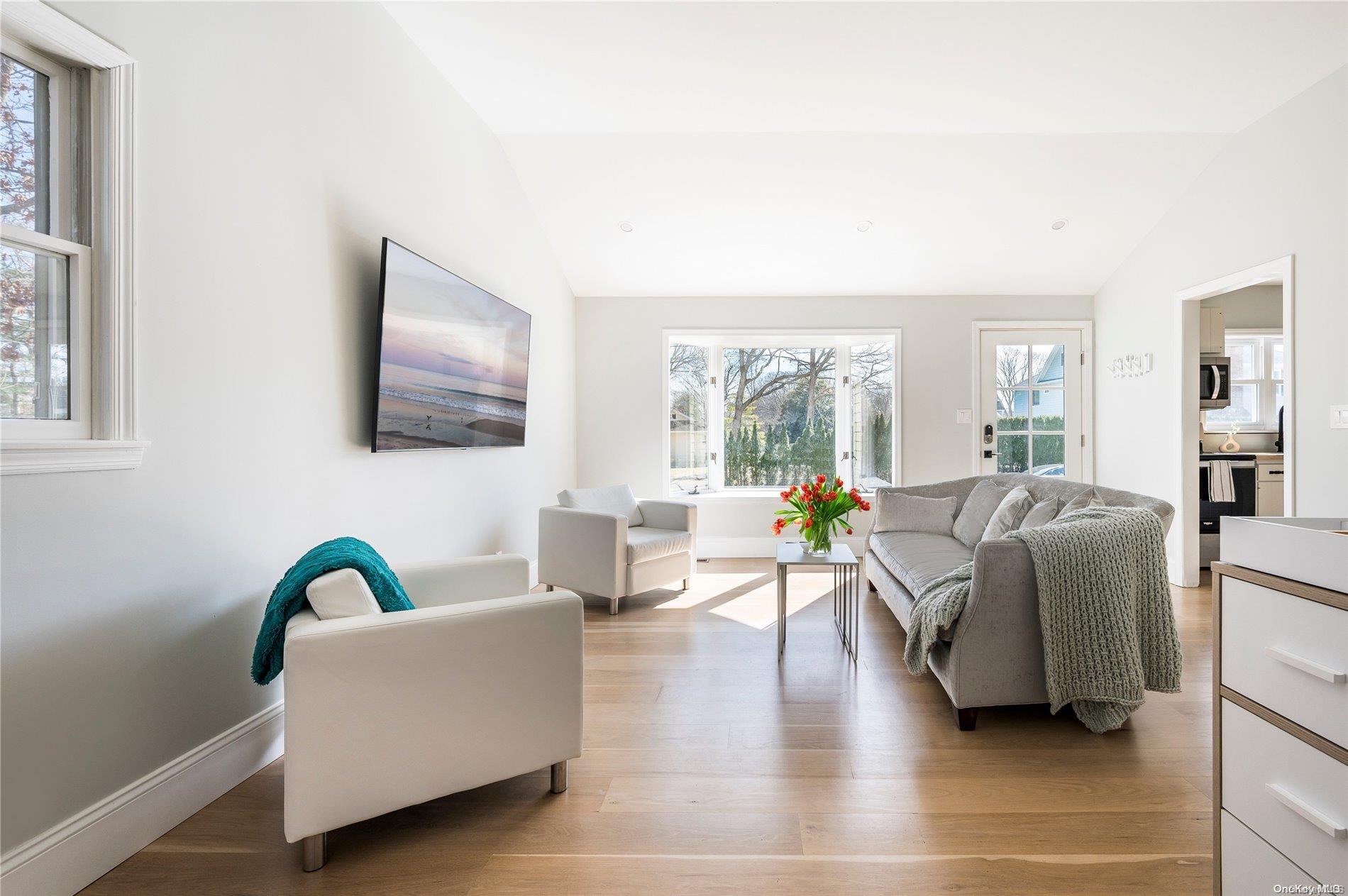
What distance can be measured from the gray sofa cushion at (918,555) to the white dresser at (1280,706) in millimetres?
1420

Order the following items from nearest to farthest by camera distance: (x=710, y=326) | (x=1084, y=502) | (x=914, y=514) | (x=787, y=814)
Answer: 1. (x=787, y=814)
2. (x=1084, y=502)
3. (x=914, y=514)
4. (x=710, y=326)

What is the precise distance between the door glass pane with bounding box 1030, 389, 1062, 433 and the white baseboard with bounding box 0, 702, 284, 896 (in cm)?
568

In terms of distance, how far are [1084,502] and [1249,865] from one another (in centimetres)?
180

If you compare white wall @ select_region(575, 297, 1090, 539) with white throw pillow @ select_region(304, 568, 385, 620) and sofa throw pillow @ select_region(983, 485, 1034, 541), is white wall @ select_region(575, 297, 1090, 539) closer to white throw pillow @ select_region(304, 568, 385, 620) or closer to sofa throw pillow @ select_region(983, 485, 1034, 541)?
sofa throw pillow @ select_region(983, 485, 1034, 541)

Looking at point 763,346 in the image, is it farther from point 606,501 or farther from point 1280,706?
point 1280,706

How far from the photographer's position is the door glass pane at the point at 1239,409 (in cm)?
553

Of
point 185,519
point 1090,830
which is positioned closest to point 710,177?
point 185,519

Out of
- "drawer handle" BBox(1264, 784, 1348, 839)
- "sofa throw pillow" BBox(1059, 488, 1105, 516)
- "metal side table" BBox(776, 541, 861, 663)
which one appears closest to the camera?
"drawer handle" BBox(1264, 784, 1348, 839)

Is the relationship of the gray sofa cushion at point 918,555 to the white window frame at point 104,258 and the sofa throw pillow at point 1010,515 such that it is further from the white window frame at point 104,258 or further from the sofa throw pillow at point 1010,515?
the white window frame at point 104,258

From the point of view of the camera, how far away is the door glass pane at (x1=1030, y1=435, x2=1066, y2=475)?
550cm

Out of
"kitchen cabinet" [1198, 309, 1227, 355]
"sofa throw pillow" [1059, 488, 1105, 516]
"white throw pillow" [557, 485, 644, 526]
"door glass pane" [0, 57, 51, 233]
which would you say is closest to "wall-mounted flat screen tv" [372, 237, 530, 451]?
"white throw pillow" [557, 485, 644, 526]

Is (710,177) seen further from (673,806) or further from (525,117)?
(673,806)

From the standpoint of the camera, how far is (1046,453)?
5516mm

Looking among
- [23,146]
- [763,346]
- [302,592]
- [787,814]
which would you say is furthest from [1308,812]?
[763,346]
